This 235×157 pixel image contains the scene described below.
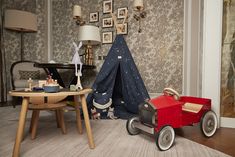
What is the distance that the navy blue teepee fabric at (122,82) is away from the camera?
2980 millimetres

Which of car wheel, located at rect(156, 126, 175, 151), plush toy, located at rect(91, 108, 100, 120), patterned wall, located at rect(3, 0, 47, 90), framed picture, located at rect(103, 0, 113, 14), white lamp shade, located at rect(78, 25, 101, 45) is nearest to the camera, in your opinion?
car wheel, located at rect(156, 126, 175, 151)

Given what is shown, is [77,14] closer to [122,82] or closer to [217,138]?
[122,82]

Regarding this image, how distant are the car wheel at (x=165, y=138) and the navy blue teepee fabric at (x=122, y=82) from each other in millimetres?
1159

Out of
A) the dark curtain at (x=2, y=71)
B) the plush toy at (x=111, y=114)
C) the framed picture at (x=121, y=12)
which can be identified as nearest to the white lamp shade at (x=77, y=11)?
the framed picture at (x=121, y=12)

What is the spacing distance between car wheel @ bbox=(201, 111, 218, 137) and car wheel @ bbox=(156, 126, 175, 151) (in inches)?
19.2

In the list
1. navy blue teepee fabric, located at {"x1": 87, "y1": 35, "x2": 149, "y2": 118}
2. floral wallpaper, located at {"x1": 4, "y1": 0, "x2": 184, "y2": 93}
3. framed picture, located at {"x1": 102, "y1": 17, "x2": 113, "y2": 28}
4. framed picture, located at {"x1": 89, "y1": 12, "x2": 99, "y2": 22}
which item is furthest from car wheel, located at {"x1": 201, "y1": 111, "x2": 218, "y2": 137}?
framed picture, located at {"x1": 89, "y1": 12, "x2": 99, "y2": 22}

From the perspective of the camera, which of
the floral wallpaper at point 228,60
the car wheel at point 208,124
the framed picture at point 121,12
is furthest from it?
the framed picture at point 121,12

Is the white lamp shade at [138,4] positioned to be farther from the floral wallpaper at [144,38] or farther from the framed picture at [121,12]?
the framed picture at [121,12]

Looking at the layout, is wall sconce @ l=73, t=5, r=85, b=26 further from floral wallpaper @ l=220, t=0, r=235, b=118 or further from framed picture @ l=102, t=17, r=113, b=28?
floral wallpaper @ l=220, t=0, r=235, b=118

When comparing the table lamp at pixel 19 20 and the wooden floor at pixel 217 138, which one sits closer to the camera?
the wooden floor at pixel 217 138

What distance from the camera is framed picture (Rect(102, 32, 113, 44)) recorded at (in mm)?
3836

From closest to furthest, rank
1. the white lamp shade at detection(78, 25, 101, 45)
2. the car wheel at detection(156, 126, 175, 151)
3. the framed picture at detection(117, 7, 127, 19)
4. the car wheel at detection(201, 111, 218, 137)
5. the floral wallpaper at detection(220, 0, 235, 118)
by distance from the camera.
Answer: the car wheel at detection(156, 126, 175, 151) → the car wheel at detection(201, 111, 218, 137) → the floral wallpaper at detection(220, 0, 235, 118) → the white lamp shade at detection(78, 25, 101, 45) → the framed picture at detection(117, 7, 127, 19)

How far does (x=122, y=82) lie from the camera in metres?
3.08

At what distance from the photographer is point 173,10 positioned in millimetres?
3314
